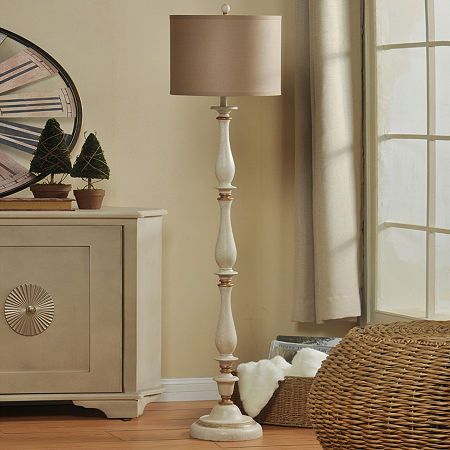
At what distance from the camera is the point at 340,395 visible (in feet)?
9.57

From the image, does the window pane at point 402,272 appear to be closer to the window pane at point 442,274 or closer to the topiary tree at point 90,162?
the window pane at point 442,274

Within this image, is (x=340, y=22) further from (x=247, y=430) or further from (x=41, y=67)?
(x=247, y=430)

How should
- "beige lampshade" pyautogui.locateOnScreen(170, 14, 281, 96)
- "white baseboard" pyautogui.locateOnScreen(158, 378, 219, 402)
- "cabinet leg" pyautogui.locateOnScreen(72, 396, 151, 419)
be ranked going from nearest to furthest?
"beige lampshade" pyautogui.locateOnScreen(170, 14, 281, 96) < "cabinet leg" pyautogui.locateOnScreen(72, 396, 151, 419) < "white baseboard" pyautogui.locateOnScreen(158, 378, 219, 402)

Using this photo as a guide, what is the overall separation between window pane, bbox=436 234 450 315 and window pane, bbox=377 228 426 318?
83 millimetres

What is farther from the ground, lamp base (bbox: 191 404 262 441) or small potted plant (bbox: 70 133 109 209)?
small potted plant (bbox: 70 133 109 209)

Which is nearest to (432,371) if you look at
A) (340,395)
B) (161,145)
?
(340,395)

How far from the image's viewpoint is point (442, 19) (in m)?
4.07

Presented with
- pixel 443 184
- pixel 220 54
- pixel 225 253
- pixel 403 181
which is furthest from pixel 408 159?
pixel 220 54

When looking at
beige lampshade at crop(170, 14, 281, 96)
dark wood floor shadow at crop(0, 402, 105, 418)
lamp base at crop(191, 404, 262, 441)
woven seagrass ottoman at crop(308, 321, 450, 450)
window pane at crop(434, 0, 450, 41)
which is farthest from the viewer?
dark wood floor shadow at crop(0, 402, 105, 418)

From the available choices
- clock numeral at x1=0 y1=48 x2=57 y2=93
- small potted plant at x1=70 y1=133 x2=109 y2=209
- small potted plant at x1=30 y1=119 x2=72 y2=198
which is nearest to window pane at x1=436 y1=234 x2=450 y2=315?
small potted plant at x1=70 y1=133 x2=109 y2=209

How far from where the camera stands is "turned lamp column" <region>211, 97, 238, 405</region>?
3918mm

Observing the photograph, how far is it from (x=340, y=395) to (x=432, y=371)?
0.90 feet

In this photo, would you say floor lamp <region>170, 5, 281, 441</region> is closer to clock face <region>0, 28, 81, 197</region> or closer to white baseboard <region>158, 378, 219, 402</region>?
white baseboard <region>158, 378, 219, 402</region>

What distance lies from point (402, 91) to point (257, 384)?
1273 mm
